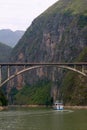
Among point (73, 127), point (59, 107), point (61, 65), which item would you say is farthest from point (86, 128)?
point (59, 107)

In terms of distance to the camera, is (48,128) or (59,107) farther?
(59,107)

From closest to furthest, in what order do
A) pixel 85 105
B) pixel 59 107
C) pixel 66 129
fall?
1. pixel 66 129
2. pixel 59 107
3. pixel 85 105

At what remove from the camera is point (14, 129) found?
249ft

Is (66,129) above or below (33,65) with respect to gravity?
below

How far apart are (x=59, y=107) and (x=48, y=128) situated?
300 ft

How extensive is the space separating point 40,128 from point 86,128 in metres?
7.08

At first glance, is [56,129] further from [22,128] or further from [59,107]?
[59,107]

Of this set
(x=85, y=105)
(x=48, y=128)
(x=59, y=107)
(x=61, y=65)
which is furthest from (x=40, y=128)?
(x=85, y=105)

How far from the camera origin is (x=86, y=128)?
74812mm

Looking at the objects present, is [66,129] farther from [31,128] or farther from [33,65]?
[33,65]

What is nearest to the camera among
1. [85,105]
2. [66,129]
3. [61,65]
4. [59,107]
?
[66,129]

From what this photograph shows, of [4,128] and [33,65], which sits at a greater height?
[33,65]

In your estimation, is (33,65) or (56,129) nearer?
(56,129)

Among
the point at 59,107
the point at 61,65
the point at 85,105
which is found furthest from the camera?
the point at 85,105
